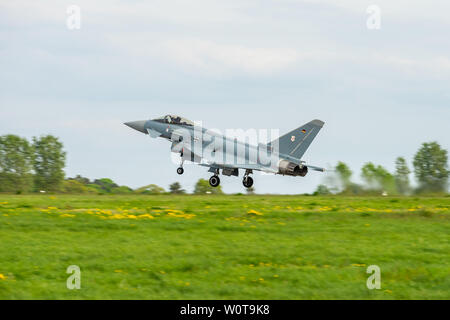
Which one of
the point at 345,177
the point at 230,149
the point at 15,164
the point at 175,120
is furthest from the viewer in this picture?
the point at 15,164

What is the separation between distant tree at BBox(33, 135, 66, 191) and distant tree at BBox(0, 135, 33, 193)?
3.33ft

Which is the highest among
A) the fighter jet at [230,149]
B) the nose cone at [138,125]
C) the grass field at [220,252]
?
the nose cone at [138,125]

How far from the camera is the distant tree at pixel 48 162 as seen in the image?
78681mm

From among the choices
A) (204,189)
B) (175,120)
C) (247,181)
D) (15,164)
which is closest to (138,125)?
(175,120)

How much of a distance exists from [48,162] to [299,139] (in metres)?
51.8

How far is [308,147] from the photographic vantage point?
38.0 meters

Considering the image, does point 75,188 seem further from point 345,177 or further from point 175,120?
point 345,177

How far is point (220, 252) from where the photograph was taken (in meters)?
20.0

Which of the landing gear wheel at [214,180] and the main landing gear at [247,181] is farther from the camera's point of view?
the landing gear wheel at [214,180]

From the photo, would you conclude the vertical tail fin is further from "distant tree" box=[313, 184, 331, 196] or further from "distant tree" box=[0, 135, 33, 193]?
"distant tree" box=[0, 135, 33, 193]

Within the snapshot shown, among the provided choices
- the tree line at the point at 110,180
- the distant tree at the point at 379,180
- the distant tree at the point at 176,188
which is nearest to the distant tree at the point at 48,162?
the tree line at the point at 110,180

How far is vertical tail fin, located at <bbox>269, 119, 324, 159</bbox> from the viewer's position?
3753 cm

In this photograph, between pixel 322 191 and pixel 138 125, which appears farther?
pixel 322 191

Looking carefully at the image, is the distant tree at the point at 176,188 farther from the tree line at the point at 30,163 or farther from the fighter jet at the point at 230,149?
the tree line at the point at 30,163
